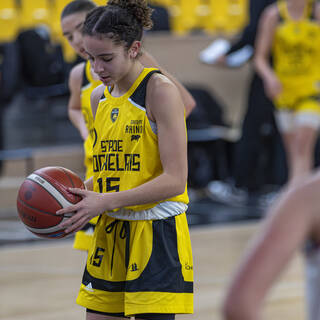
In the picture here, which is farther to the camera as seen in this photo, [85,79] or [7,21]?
[7,21]

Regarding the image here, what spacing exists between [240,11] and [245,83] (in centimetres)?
158

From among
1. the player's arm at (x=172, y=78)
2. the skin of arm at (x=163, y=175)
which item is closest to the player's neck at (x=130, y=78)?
the skin of arm at (x=163, y=175)

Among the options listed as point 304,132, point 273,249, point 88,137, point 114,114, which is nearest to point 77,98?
point 88,137

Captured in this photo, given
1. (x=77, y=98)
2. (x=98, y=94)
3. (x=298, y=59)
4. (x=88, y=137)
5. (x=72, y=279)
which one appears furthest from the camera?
(x=298, y=59)

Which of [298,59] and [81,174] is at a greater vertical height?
[298,59]

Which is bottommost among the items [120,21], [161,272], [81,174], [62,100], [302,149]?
[81,174]

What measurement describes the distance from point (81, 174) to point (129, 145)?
543 cm

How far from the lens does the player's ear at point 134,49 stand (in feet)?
7.04

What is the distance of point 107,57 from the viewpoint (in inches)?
82.7

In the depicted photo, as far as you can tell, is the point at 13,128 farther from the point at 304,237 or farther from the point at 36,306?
the point at 304,237

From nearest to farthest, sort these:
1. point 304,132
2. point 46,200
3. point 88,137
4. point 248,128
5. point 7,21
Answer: point 46,200 → point 88,137 → point 304,132 → point 248,128 → point 7,21

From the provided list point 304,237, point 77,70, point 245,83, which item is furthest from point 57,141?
point 304,237

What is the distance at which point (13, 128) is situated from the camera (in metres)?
8.01

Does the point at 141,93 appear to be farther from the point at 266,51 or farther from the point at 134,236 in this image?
the point at 266,51
